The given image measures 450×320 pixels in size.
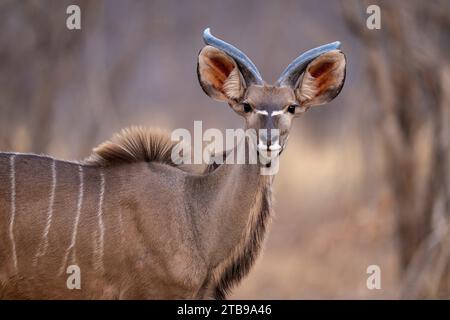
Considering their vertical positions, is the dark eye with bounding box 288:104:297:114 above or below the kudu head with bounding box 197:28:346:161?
below

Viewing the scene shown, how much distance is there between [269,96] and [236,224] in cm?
79

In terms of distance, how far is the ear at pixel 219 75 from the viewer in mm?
5402

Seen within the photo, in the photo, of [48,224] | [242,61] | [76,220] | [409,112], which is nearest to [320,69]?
[242,61]

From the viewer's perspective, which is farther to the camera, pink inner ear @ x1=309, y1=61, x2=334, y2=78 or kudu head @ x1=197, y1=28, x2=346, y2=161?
pink inner ear @ x1=309, y1=61, x2=334, y2=78

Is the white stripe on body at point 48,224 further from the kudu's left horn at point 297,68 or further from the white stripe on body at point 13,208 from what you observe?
the kudu's left horn at point 297,68

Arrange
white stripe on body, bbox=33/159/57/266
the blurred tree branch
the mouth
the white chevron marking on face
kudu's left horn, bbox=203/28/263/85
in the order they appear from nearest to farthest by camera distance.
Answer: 1. the mouth
2. the white chevron marking on face
3. white stripe on body, bbox=33/159/57/266
4. kudu's left horn, bbox=203/28/263/85
5. the blurred tree branch

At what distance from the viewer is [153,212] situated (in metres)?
5.32

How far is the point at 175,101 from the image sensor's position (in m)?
20.0

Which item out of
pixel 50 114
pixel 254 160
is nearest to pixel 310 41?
pixel 50 114

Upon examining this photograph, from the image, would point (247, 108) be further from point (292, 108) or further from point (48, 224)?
point (48, 224)

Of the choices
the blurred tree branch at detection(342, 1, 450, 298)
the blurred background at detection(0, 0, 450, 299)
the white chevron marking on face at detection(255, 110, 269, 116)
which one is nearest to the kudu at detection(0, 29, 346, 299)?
the white chevron marking on face at detection(255, 110, 269, 116)

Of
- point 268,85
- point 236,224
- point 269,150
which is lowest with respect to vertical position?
point 236,224

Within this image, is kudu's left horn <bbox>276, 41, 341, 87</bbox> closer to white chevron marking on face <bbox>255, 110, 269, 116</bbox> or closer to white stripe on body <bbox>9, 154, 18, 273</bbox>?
white chevron marking on face <bbox>255, 110, 269, 116</bbox>

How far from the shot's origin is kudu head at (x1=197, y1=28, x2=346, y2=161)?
5191 millimetres
